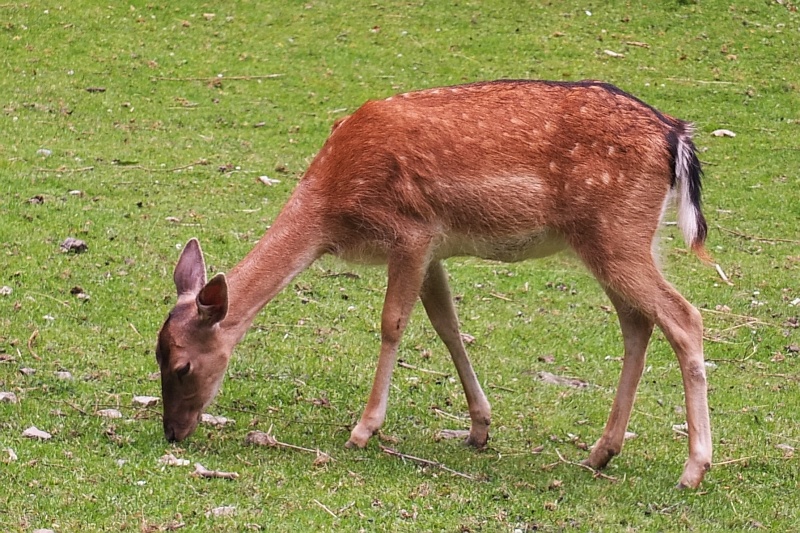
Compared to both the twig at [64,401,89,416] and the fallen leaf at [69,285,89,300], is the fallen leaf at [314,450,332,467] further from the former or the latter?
the fallen leaf at [69,285,89,300]

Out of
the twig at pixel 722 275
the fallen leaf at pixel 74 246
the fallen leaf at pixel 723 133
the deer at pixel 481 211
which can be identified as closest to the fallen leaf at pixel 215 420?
the deer at pixel 481 211

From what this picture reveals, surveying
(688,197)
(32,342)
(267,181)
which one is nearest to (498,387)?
(688,197)

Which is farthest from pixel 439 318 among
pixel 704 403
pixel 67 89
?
pixel 67 89

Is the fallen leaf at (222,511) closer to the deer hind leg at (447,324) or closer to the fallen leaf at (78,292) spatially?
the deer hind leg at (447,324)

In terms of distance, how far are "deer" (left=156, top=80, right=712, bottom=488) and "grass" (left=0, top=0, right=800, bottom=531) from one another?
1.33 ft

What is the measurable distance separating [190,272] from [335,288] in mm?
2888

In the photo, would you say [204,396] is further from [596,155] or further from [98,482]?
[596,155]

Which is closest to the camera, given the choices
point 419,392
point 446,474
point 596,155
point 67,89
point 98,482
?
point 98,482

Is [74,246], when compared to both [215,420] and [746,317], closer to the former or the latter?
[215,420]

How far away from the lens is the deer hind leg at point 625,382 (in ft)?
21.0

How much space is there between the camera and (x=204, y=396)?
6.23 meters

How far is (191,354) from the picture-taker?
20.3 feet

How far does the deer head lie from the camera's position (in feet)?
19.7

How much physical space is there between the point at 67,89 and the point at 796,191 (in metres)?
8.30
